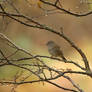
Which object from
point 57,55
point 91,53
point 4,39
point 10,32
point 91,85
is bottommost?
point 4,39

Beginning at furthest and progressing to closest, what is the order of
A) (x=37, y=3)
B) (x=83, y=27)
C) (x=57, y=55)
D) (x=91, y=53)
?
(x=83, y=27), (x=91, y=53), (x=57, y=55), (x=37, y=3)

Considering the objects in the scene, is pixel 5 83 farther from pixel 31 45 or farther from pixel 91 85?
pixel 31 45

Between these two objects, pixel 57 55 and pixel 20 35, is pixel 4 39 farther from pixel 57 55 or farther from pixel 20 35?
pixel 20 35

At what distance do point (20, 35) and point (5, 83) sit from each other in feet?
26.8

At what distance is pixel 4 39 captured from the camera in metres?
3.07

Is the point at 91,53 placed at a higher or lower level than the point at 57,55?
higher

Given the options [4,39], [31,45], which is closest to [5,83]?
[4,39]

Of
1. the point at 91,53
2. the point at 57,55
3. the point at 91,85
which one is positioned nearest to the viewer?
the point at 57,55

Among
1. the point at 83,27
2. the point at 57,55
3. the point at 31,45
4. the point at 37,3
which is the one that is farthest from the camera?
the point at 83,27

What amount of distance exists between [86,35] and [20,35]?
174cm

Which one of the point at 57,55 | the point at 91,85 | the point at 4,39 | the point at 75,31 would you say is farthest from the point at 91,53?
the point at 4,39

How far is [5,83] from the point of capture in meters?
3.06

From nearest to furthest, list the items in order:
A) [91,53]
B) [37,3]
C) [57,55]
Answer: [37,3] → [57,55] → [91,53]

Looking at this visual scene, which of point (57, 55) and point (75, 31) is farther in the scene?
point (75, 31)
